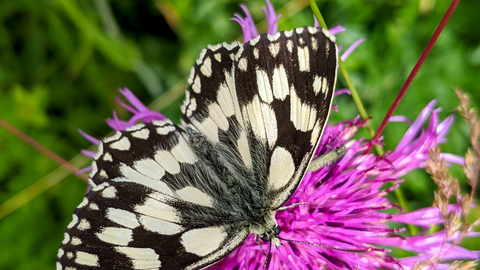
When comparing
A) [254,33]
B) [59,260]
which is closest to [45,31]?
[254,33]

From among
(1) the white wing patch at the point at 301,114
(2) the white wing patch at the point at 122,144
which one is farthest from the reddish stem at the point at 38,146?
(1) the white wing patch at the point at 301,114

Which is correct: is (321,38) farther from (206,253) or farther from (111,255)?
(111,255)

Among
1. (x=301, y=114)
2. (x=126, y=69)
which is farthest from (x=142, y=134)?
(x=126, y=69)

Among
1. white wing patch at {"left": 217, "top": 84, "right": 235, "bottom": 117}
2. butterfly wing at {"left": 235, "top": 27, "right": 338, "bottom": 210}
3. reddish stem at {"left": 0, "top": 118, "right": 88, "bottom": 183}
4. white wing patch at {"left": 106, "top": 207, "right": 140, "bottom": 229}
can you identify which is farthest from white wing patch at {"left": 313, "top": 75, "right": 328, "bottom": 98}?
reddish stem at {"left": 0, "top": 118, "right": 88, "bottom": 183}

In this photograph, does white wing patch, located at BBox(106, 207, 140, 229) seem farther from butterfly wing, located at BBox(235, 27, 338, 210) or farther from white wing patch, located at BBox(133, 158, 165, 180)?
butterfly wing, located at BBox(235, 27, 338, 210)

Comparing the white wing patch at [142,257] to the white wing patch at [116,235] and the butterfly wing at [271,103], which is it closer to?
the white wing patch at [116,235]

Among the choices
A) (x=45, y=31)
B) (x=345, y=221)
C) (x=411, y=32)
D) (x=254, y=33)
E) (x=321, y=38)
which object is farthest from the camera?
(x=45, y=31)
